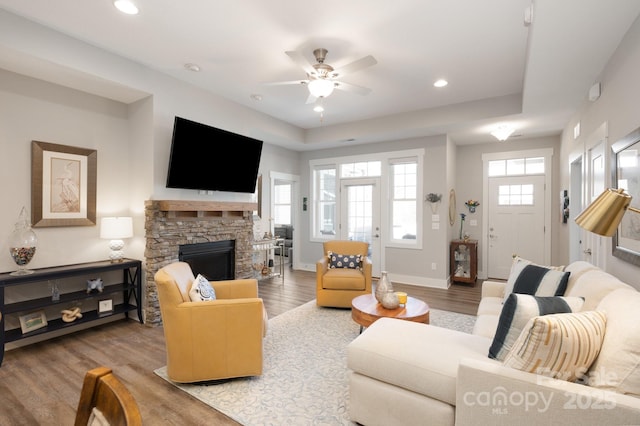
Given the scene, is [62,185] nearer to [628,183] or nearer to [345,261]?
[345,261]

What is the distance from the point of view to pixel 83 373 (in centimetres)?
266

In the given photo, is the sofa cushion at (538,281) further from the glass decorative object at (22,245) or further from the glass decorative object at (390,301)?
the glass decorative object at (22,245)

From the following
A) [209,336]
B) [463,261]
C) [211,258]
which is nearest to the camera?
[209,336]

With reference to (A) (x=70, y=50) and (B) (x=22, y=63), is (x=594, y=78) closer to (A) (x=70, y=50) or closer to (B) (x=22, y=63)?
(A) (x=70, y=50)

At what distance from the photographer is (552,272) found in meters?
2.43

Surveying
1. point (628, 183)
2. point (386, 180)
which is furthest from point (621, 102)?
point (386, 180)

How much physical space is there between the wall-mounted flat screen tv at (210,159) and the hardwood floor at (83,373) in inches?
71.2

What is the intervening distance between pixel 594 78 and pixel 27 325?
600cm

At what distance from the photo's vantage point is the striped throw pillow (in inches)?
53.4

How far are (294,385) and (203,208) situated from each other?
258cm

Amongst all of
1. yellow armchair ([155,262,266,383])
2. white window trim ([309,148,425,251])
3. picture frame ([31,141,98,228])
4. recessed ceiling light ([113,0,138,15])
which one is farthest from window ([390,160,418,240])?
picture frame ([31,141,98,228])

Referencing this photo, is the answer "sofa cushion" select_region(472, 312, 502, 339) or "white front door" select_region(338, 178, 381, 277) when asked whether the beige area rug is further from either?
"white front door" select_region(338, 178, 381, 277)

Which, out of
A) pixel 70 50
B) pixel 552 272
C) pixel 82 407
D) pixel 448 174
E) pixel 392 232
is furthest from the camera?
pixel 392 232

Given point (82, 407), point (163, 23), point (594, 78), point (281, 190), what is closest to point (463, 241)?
point (594, 78)
